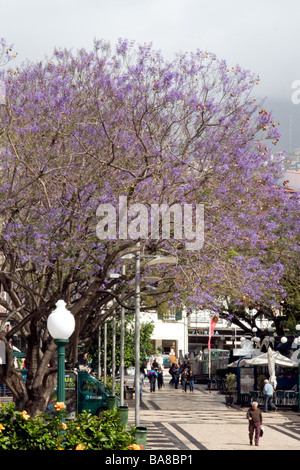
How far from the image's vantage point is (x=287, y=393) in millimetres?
34750

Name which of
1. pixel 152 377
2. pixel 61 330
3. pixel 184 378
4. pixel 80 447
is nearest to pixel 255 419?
pixel 61 330

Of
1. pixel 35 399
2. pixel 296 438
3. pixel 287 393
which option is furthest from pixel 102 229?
pixel 287 393

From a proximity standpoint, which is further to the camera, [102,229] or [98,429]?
[102,229]

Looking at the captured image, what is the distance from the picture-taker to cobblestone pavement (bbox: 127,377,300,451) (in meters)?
22.9

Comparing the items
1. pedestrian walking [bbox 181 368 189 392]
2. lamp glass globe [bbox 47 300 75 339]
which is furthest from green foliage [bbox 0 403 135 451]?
pedestrian walking [bbox 181 368 189 392]

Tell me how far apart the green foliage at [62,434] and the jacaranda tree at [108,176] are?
27.8 ft

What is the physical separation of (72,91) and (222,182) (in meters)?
4.73

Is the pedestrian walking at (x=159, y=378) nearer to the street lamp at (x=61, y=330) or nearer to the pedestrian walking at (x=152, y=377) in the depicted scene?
the pedestrian walking at (x=152, y=377)

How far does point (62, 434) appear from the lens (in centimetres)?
1233

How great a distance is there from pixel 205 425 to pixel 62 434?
16.6 metres

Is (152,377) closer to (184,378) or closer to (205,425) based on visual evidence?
(184,378)

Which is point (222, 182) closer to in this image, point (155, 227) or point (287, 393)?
point (155, 227)

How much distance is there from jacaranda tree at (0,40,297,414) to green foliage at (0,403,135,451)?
8.47m
